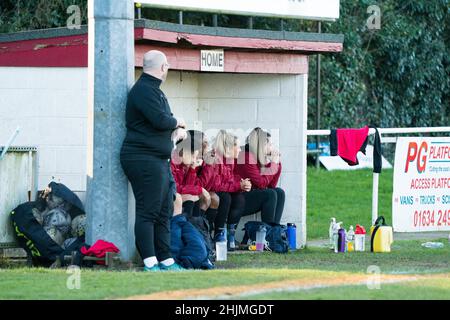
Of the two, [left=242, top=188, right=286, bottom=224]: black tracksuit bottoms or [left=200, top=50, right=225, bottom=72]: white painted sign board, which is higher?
[left=200, top=50, right=225, bottom=72]: white painted sign board

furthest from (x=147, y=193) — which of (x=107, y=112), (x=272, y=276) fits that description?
(x=272, y=276)

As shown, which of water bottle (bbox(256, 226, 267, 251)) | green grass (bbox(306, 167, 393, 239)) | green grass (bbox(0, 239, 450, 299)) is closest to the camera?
green grass (bbox(0, 239, 450, 299))

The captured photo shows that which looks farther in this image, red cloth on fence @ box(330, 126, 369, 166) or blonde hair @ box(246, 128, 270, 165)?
red cloth on fence @ box(330, 126, 369, 166)

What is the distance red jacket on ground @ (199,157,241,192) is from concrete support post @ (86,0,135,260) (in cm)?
310

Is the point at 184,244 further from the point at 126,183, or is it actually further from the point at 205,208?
the point at 205,208

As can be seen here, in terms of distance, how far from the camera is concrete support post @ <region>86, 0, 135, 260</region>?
1325 centimetres

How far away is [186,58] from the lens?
16.1 metres

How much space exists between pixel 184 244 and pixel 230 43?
3359mm

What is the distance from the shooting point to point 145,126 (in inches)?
519

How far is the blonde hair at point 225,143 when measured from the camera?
1689cm

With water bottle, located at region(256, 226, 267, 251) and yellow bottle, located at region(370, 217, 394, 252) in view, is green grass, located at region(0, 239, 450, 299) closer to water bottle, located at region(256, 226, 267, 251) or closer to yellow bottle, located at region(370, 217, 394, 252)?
yellow bottle, located at region(370, 217, 394, 252)

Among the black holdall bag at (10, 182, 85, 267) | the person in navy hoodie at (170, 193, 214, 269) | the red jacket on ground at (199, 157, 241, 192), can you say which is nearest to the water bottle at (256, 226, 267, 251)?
the red jacket on ground at (199, 157, 241, 192)

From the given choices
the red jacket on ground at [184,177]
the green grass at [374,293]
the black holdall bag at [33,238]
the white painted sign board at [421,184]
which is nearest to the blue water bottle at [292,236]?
the white painted sign board at [421,184]
